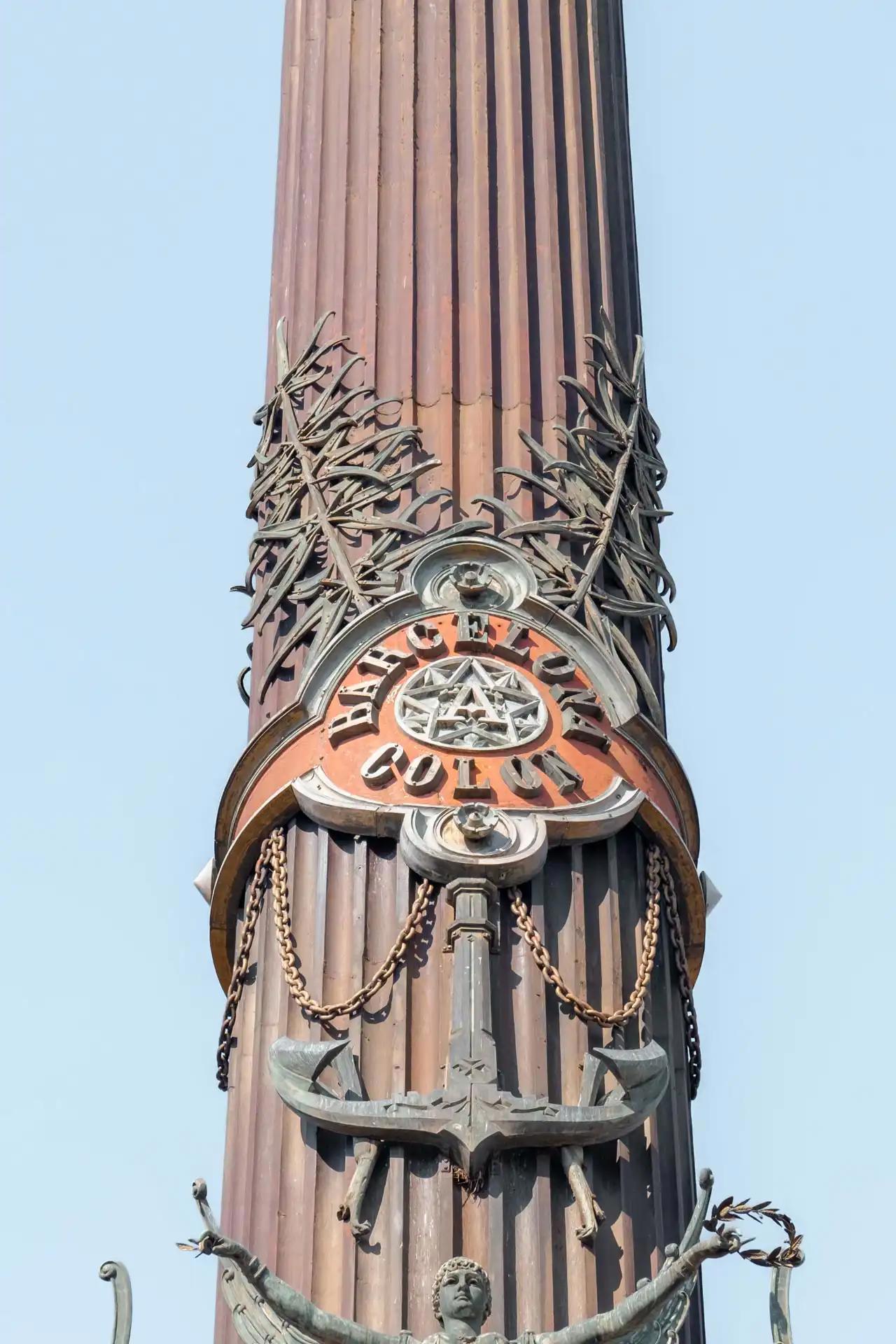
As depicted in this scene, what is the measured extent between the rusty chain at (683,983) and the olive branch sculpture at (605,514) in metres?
1.15

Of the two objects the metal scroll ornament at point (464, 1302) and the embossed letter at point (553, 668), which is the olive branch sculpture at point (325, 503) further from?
the metal scroll ornament at point (464, 1302)

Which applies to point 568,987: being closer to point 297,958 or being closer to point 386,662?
point 297,958

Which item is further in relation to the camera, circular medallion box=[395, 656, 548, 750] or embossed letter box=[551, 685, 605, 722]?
embossed letter box=[551, 685, 605, 722]

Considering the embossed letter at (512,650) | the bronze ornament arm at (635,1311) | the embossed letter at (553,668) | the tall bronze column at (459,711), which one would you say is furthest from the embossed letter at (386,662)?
the bronze ornament arm at (635,1311)

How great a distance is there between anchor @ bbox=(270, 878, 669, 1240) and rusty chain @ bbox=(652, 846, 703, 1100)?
124 centimetres

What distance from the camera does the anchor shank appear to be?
1886 cm

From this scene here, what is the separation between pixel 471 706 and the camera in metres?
20.7

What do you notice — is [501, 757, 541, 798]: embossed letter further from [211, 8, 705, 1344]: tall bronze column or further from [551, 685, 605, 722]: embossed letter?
[551, 685, 605, 722]: embossed letter

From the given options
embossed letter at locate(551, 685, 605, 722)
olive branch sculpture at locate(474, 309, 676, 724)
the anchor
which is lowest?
the anchor

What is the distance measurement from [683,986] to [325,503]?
13.3ft

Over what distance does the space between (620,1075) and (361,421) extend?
5.48 m

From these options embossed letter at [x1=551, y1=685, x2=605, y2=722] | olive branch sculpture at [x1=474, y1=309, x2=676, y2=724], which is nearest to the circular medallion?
embossed letter at [x1=551, y1=685, x2=605, y2=722]

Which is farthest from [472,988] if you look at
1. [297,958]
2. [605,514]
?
[605,514]

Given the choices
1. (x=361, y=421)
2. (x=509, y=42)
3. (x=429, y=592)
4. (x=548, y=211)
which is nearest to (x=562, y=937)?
(x=429, y=592)
